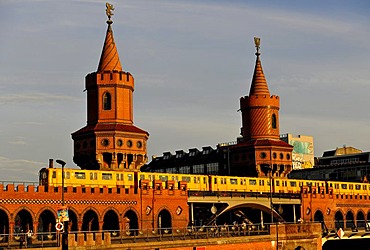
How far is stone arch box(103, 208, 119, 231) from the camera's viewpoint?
275 ft

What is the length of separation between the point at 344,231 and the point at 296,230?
49.5 ft

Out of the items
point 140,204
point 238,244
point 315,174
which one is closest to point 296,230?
point 238,244

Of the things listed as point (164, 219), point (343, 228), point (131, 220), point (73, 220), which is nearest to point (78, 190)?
point (73, 220)

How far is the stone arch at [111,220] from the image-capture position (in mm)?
83812

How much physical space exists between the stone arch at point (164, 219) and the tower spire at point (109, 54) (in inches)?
A: 911

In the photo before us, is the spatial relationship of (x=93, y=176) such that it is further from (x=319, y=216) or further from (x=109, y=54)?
(x=319, y=216)

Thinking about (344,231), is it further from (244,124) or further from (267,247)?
(244,124)

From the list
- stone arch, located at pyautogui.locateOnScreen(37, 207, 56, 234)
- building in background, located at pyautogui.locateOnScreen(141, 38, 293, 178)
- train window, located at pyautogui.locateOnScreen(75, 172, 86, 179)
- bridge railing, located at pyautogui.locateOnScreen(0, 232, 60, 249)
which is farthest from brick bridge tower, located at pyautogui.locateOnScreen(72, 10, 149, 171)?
bridge railing, located at pyautogui.locateOnScreen(0, 232, 60, 249)

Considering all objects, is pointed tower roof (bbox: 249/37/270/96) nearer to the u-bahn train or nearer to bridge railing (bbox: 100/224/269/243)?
the u-bahn train

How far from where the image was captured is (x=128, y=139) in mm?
95188

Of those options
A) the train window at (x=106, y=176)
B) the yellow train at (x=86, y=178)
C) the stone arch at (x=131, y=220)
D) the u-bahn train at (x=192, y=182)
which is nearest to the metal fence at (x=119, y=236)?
the stone arch at (x=131, y=220)

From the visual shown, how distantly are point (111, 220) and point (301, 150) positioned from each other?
96931 mm

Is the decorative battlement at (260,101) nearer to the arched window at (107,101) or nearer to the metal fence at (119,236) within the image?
the arched window at (107,101)

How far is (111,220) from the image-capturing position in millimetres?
86312
